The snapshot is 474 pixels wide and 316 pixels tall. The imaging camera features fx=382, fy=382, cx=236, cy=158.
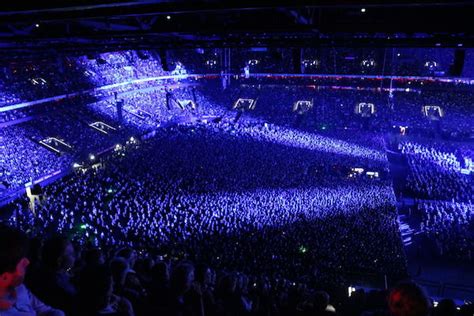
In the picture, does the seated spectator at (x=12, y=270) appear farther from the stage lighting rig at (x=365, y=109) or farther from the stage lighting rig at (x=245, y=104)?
the stage lighting rig at (x=245, y=104)

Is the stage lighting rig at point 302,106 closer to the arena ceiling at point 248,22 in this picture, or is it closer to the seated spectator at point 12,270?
the arena ceiling at point 248,22

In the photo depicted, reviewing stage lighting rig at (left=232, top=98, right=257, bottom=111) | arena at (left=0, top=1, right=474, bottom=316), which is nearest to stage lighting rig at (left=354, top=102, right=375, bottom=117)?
arena at (left=0, top=1, right=474, bottom=316)

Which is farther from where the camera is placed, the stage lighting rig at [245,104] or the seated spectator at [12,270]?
the stage lighting rig at [245,104]

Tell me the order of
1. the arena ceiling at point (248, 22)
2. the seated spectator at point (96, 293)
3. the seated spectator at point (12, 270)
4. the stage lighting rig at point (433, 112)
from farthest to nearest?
the stage lighting rig at point (433, 112), the arena ceiling at point (248, 22), the seated spectator at point (96, 293), the seated spectator at point (12, 270)

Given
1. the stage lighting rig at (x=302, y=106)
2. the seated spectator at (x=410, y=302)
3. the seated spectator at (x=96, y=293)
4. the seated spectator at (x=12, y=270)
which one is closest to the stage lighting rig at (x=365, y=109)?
the stage lighting rig at (x=302, y=106)

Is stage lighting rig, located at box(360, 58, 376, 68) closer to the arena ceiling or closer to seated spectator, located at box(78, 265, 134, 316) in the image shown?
the arena ceiling

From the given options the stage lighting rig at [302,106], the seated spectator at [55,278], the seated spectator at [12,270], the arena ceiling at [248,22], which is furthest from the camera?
the stage lighting rig at [302,106]

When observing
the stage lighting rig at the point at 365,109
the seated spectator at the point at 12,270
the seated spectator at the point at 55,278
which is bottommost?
the stage lighting rig at the point at 365,109

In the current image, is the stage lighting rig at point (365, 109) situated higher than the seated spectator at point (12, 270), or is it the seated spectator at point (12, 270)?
the seated spectator at point (12, 270)
